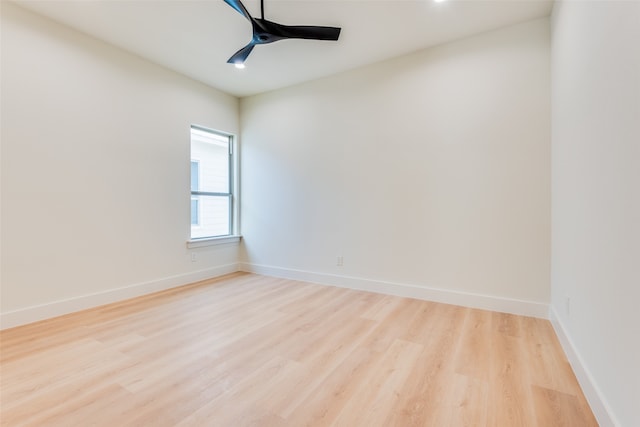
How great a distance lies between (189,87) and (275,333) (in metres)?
3.44

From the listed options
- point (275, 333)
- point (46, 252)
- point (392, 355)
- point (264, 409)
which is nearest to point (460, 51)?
point (392, 355)

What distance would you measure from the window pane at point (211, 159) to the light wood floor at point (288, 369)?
2041mm

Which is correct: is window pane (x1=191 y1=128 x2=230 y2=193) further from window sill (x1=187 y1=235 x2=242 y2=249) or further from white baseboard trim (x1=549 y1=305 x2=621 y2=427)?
white baseboard trim (x1=549 y1=305 x2=621 y2=427)

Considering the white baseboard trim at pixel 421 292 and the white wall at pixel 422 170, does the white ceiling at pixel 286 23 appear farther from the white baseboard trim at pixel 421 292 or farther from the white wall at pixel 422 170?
the white baseboard trim at pixel 421 292

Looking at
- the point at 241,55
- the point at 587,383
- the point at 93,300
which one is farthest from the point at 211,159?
the point at 587,383

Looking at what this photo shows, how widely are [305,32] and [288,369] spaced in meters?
2.64

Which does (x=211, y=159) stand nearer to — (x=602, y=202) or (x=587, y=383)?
(x=602, y=202)

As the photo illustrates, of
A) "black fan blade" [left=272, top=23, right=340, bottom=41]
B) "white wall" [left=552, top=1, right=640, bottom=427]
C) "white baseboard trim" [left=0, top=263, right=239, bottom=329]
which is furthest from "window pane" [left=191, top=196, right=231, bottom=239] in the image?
"white wall" [left=552, top=1, right=640, bottom=427]

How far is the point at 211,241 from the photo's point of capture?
4328mm

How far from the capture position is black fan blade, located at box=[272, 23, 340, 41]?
2490 mm

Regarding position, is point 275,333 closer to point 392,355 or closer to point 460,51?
point 392,355

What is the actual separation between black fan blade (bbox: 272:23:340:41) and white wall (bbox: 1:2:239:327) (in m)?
2.02

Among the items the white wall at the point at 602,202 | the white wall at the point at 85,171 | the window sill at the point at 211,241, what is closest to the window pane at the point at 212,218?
the window sill at the point at 211,241

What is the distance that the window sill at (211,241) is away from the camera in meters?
4.08
